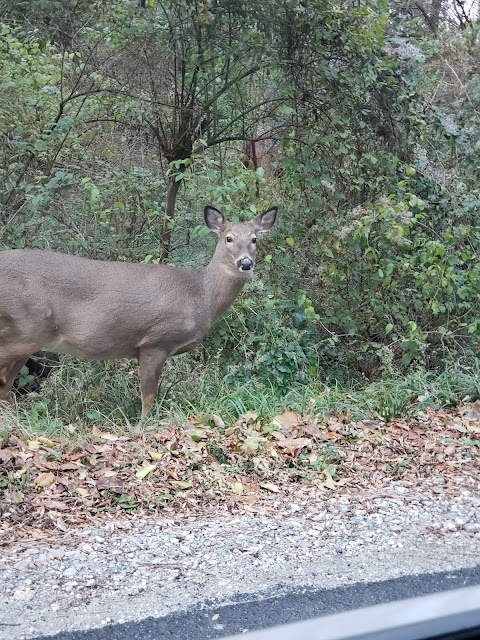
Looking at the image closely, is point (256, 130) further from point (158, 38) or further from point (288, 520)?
point (288, 520)

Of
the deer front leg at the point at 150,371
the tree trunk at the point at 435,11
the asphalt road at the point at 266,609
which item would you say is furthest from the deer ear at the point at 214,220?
the tree trunk at the point at 435,11

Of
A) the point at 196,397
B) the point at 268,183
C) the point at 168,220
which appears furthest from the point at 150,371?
the point at 268,183

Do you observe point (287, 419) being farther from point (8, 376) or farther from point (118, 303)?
point (8, 376)

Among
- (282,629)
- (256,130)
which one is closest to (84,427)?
(256,130)

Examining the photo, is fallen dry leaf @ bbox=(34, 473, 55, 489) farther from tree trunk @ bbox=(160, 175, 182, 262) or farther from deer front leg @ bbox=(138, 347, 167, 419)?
tree trunk @ bbox=(160, 175, 182, 262)

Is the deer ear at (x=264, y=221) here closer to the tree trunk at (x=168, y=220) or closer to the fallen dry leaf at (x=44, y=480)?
the tree trunk at (x=168, y=220)

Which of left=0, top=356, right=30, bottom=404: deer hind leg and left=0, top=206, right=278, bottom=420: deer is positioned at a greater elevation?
left=0, top=206, right=278, bottom=420: deer

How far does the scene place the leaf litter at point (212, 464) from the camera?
5148 mm

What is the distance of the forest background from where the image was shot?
28.9ft

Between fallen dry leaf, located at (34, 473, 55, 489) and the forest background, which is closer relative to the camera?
fallen dry leaf, located at (34, 473, 55, 489)

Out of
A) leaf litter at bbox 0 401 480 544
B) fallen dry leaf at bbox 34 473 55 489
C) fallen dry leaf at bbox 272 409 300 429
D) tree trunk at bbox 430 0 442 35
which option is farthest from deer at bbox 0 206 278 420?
tree trunk at bbox 430 0 442 35

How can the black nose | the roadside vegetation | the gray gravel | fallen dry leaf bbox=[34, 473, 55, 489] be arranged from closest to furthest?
the gray gravel < fallen dry leaf bbox=[34, 473, 55, 489] < the black nose < the roadside vegetation

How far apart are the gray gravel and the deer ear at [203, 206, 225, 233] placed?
3472 millimetres

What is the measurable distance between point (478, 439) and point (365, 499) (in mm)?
1816
